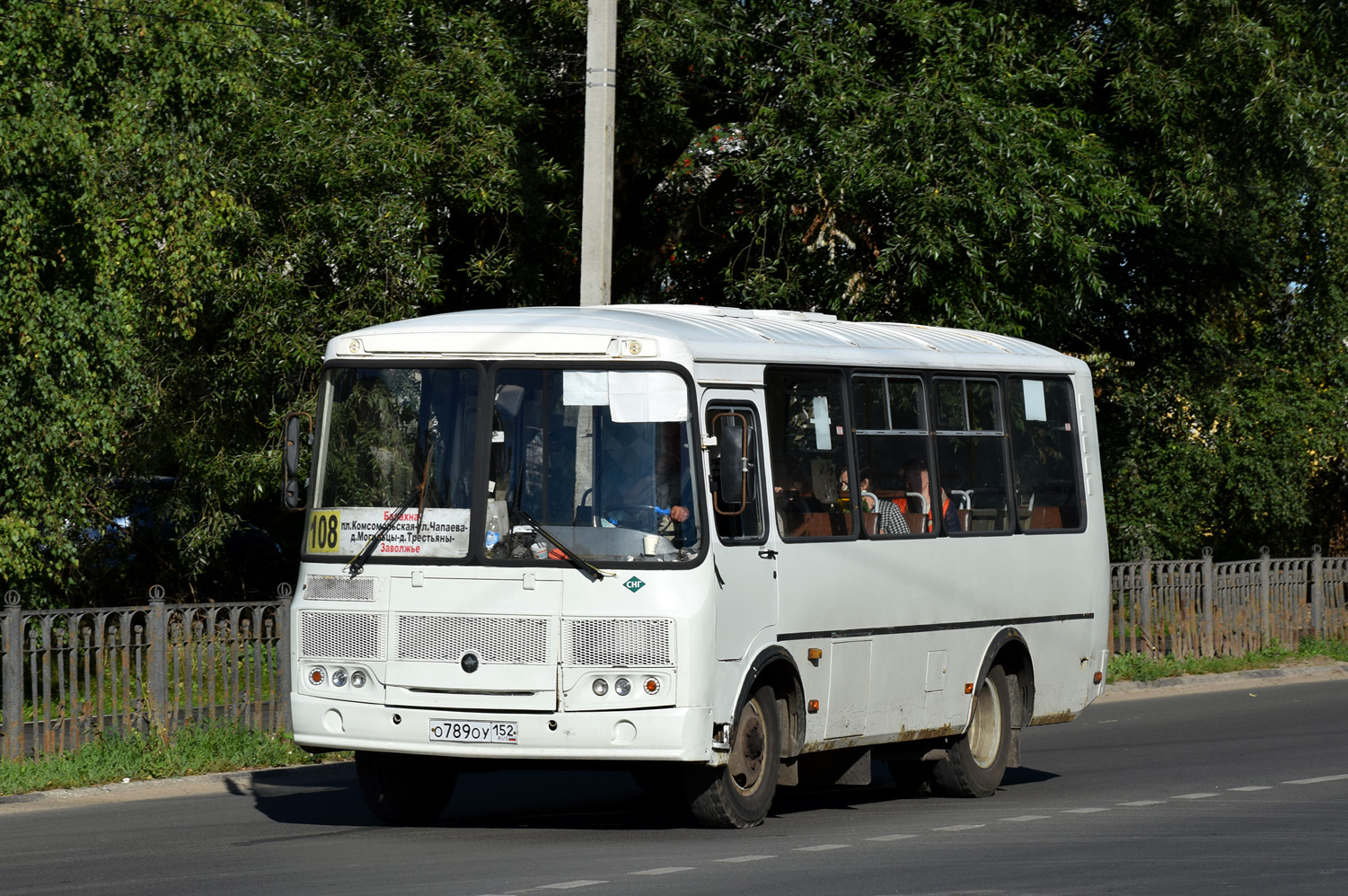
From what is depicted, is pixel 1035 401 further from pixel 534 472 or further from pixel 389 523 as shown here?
pixel 389 523

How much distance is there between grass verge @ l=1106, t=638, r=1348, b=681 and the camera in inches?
914

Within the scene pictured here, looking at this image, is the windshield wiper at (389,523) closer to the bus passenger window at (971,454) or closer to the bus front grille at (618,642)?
the bus front grille at (618,642)

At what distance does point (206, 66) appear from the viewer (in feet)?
51.1

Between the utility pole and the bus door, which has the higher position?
the utility pole

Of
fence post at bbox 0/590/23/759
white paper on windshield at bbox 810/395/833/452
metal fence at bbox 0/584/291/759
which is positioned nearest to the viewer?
white paper on windshield at bbox 810/395/833/452

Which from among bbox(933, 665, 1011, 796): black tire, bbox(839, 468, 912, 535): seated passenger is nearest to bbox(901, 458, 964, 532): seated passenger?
bbox(839, 468, 912, 535): seated passenger

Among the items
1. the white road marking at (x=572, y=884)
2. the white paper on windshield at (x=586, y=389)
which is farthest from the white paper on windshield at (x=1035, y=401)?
Result: the white road marking at (x=572, y=884)

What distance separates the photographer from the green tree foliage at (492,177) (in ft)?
49.8

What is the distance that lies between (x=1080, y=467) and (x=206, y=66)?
296 inches

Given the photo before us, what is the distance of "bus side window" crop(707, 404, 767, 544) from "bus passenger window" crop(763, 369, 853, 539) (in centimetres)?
18

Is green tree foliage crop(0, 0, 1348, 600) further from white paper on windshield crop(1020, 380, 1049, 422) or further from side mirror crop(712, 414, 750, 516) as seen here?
side mirror crop(712, 414, 750, 516)

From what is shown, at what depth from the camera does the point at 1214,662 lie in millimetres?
24406

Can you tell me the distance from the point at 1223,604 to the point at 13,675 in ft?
53.6

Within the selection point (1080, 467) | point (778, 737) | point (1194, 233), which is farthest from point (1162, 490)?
point (778, 737)
